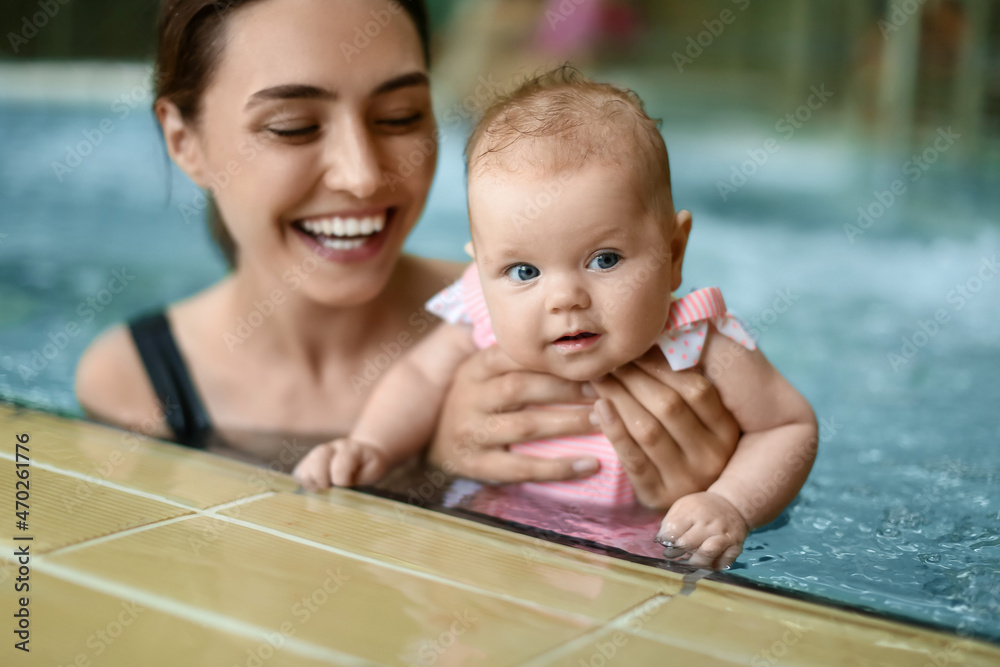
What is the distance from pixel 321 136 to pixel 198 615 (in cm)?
126

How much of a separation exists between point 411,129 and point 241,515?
1059mm

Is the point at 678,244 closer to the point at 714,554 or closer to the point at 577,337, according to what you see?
the point at 577,337

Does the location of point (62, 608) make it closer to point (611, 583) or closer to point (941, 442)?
point (611, 583)

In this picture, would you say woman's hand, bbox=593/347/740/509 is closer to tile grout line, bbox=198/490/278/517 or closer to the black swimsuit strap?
tile grout line, bbox=198/490/278/517

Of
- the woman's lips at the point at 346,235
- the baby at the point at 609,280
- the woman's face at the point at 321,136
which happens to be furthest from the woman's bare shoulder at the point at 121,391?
the baby at the point at 609,280

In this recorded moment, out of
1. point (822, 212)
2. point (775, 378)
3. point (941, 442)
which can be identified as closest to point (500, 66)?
point (822, 212)

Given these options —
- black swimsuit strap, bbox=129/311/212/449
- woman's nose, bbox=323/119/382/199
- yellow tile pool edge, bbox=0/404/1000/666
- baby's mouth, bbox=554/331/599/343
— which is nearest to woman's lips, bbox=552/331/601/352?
baby's mouth, bbox=554/331/599/343

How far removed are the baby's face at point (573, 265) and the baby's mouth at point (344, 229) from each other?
25.4 inches

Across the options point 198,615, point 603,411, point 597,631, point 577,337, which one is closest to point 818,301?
point 603,411

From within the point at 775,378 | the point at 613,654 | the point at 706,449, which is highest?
the point at 775,378

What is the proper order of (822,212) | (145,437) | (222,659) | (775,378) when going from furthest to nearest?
(822,212) → (145,437) → (775,378) → (222,659)

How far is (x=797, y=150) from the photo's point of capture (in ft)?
32.2

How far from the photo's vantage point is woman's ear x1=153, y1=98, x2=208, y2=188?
2.53 m

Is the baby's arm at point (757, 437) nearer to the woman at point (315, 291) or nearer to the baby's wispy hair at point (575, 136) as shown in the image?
the woman at point (315, 291)
